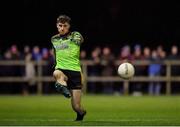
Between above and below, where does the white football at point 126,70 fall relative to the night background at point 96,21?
below

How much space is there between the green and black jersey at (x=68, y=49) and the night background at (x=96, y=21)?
23057 millimetres

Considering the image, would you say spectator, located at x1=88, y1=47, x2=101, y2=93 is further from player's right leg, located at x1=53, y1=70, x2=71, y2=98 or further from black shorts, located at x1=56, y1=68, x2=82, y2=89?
player's right leg, located at x1=53, y1=70, x2=71, y2=98

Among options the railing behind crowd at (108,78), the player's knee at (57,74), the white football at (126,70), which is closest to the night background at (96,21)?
the railing behind crowd at (108,78)

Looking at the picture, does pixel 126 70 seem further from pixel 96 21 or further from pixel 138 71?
pixel 96 21

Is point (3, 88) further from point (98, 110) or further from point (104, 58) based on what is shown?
point (98, 110)

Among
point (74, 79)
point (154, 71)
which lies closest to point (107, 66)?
point (154, 71)

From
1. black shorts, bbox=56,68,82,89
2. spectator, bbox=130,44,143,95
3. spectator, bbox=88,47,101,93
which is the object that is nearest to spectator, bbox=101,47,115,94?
spectator, bbox=88,47,101,93

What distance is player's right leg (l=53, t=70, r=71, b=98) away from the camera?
16.8 metres

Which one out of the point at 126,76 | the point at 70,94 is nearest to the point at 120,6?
the point at 126,76

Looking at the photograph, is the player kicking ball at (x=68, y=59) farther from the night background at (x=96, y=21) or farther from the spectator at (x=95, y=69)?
the night background at (x=96, y=21)

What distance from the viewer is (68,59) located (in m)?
17.2

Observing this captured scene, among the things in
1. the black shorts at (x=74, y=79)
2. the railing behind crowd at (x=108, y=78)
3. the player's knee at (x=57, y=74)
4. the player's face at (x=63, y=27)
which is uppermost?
the player's face at (x=63, y=27)

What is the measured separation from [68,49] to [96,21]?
23652 millimetres

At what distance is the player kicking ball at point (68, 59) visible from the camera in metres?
17.1
